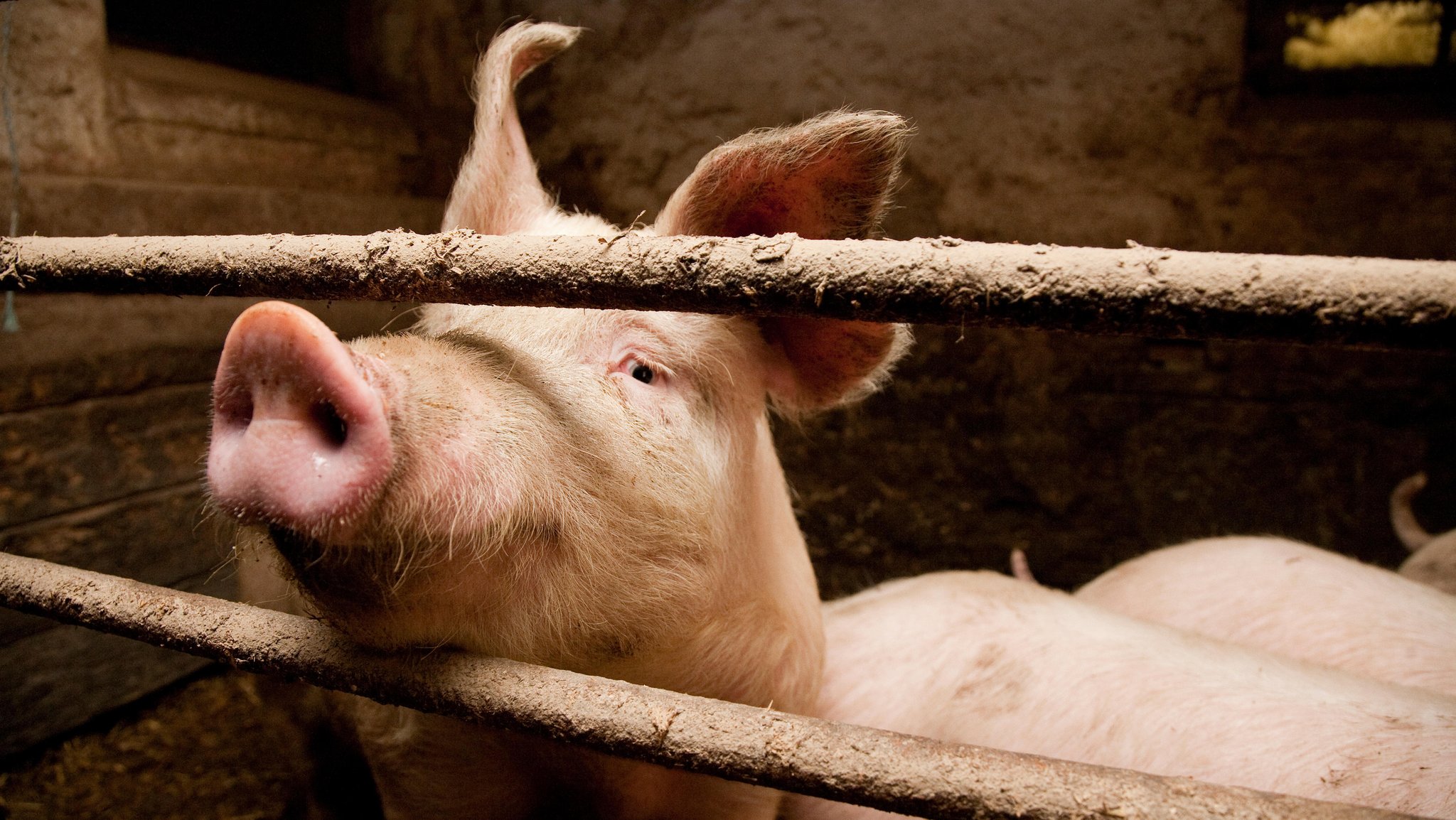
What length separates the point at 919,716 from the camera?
1.99m

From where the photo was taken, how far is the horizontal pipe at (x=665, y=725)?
743 millimetres

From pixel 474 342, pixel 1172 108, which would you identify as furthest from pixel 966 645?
pixel 1172 108

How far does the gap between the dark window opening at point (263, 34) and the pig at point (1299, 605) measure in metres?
4.46

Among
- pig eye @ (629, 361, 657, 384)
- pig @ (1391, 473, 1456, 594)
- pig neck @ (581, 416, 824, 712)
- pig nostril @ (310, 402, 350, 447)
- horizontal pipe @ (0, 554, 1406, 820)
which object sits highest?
pig nostril @ (310, 402, 350, 447)

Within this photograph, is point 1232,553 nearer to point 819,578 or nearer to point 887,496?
point 887,496

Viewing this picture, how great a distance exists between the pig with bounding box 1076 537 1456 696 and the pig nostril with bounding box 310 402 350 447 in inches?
91.8

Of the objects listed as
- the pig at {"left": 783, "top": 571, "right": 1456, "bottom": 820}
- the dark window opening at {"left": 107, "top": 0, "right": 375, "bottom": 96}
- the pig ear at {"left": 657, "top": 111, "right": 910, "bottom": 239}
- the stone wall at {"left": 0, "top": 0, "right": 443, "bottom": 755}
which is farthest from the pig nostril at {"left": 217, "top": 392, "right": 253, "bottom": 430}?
the dark window opening at {"left": 107, "top": 0, "right": 375, "bottom": 96}

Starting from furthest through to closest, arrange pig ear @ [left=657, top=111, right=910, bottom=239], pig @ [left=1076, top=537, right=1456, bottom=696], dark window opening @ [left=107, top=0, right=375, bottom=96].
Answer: dark window opening @ [left=107, top=0, right=375, bottom=96], pig @ [left=1076, top=537, right=1456, bottom=696], pig ear @ [left=657, top=111, right=910, bottom=239]

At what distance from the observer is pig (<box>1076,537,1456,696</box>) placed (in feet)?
6.50

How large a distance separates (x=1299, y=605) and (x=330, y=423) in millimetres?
2563

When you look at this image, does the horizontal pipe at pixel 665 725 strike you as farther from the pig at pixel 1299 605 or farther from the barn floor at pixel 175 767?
the pig at pixel 1299 605

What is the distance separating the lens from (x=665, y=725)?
896mm

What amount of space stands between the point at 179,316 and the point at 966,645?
304cm

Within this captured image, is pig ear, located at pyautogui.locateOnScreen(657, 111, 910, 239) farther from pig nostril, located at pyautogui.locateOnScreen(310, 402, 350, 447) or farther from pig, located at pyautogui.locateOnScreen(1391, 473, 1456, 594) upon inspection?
pig, located at pyautogui.locateOnScreen(1391, 473, 1456, 594)
